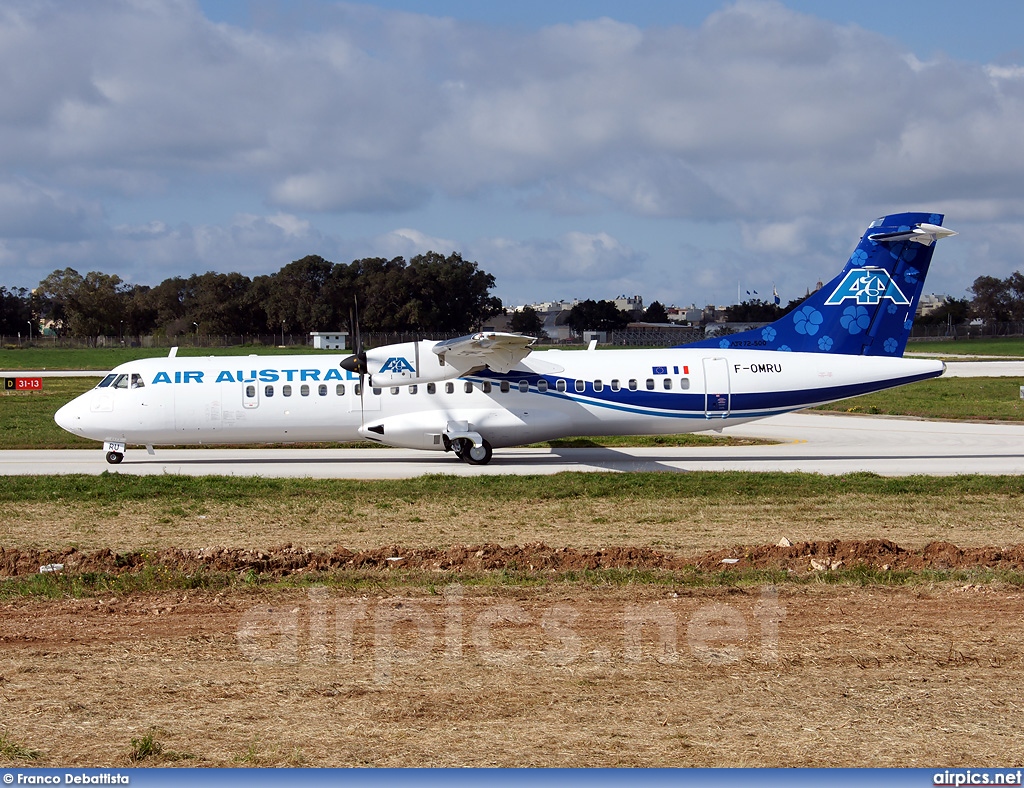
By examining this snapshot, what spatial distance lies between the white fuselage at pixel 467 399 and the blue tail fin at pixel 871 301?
56 centimetres

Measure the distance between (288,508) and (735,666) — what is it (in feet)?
36.7

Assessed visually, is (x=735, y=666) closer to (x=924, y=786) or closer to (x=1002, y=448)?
(x=924, y=786)

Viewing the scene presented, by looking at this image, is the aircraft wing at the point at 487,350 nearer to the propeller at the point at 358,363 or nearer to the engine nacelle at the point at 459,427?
the engine nacelle at the point at 459,427

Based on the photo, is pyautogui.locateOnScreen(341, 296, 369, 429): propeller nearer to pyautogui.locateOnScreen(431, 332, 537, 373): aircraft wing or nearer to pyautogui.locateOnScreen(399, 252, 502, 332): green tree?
pyautogui.locateOnScreen(431, 332, 537, 373): aircraft wing

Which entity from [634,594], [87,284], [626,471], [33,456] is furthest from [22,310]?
[634,594]

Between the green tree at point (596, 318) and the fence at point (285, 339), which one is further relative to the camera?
the green tree at point (596, 318)

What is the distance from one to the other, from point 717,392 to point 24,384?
46.2 m

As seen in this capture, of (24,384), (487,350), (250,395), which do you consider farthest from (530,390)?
(24,384)

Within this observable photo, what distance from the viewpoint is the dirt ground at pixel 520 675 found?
271 inches

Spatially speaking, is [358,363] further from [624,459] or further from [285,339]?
[285,339]

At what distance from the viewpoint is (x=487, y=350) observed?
2373 cm

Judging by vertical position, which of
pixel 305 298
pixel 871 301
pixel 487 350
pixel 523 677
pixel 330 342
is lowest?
pixel 523 677

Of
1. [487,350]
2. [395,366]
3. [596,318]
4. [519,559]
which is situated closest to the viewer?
[519,559]

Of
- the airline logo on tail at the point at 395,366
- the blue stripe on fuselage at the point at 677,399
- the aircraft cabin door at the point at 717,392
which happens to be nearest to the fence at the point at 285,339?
the blue stripe on fuselage at the point at 677,399
